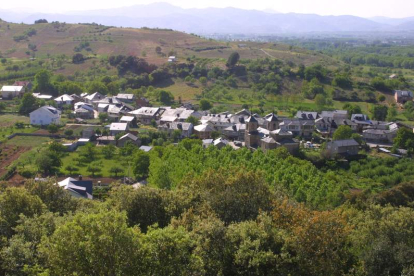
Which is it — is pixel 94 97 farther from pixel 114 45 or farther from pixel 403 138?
pixel 403 138

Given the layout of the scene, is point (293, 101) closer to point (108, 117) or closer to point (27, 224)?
point (108, 117)

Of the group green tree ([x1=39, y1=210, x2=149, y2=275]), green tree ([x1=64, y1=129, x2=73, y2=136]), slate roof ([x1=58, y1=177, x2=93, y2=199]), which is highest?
green tree ([x1=39, y1=210, x2=149, y2=275])

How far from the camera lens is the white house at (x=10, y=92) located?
5494 cm

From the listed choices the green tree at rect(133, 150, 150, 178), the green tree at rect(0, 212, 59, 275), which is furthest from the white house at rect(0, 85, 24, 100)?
the green tree at rect(0, 212, 59, 275)

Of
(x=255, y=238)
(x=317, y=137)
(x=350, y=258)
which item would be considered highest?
(x=255, y=238)

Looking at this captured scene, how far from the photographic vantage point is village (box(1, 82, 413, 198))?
37906mm

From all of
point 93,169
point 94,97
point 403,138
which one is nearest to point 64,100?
point 94,97

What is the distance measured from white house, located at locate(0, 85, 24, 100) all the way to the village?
434 centimetres

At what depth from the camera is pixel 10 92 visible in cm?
5503

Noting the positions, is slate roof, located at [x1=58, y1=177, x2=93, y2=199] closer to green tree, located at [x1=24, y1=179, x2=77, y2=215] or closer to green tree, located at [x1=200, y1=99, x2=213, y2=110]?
green tree, located at [x1=24, y1=179, x2=77, y2=215]

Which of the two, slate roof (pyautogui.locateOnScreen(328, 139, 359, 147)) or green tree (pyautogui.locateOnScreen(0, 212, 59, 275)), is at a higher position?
green tree (pyautogui.locateOnScreen(0, 212, 59, 275))

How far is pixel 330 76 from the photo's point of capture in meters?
68.6

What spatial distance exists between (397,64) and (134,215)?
96.6 meters

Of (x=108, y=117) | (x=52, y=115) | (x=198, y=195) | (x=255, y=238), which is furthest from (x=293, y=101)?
(x=255, y=238)
